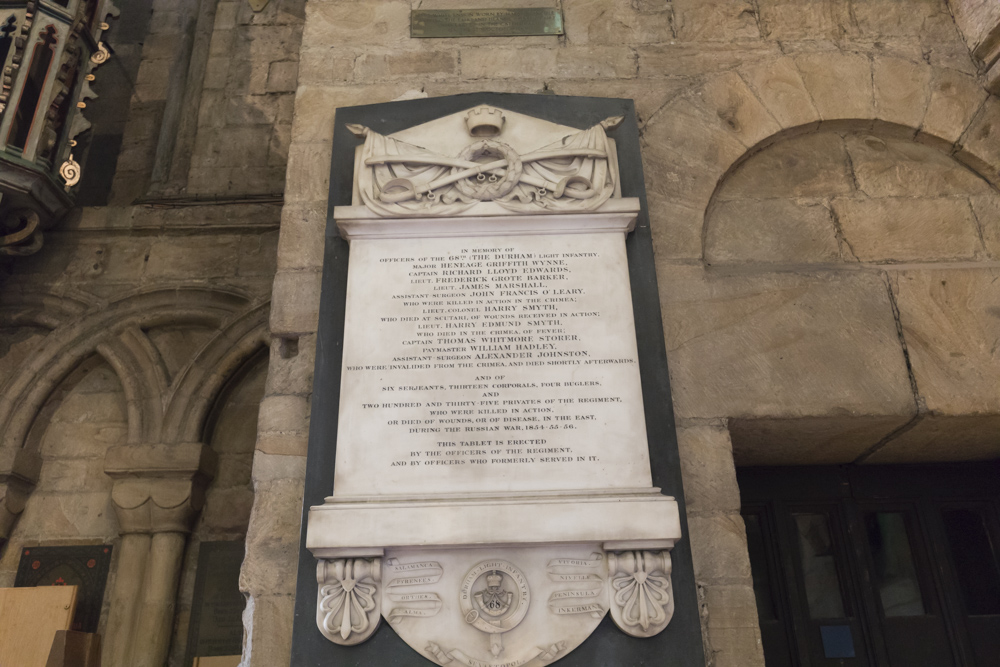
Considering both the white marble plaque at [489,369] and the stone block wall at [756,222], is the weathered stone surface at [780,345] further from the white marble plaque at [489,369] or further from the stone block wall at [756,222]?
the white marble plaque at [489,369]

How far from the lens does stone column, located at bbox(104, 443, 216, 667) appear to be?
161 inches

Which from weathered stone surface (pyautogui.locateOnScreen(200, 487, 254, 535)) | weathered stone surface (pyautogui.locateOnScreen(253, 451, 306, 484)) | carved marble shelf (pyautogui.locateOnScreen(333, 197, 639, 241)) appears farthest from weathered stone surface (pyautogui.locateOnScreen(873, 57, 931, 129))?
weathered stone surface (pyautogui.locateOnScreen(200, 487, 254, 535))

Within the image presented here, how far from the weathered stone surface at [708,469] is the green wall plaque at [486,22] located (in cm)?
199

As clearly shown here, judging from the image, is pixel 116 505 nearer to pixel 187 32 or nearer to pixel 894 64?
pixel 187 32

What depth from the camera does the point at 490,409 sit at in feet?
7.99

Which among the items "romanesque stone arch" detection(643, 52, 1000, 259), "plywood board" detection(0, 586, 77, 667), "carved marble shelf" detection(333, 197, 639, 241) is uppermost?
"romanesque stone arch" detection(643, 52, 1000, 259)

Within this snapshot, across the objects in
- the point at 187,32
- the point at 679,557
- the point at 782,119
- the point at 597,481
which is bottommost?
the point at 679,557

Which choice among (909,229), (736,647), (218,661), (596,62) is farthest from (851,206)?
(218,661)

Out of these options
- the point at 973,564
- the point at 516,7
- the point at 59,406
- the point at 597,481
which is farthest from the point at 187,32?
the point at 973,564

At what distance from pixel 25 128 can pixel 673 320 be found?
4469 mm

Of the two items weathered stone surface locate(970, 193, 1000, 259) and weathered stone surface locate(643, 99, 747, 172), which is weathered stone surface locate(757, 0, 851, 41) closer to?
weathered stone surface locate(643, 99, 747, 172)

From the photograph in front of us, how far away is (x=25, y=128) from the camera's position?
4746mm

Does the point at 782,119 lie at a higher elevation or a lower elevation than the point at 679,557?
higher

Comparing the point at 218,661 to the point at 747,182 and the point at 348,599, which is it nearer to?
the point at 348,599
